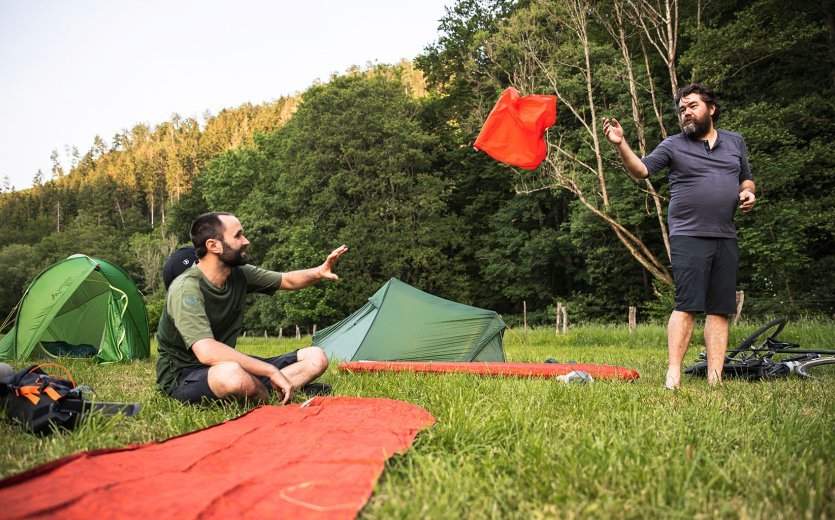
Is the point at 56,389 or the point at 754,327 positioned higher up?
the point at 56,389

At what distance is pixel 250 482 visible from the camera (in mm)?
1492

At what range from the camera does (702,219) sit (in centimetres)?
355

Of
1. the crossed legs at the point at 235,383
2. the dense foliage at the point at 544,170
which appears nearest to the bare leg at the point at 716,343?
the crossed legs at the point at 235,383

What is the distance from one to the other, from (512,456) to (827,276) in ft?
51.8

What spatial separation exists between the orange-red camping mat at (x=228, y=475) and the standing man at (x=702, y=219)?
225 cm

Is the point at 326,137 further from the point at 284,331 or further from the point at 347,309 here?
→ the point at 284,331

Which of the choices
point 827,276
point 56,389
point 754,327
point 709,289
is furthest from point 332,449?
point 827,276

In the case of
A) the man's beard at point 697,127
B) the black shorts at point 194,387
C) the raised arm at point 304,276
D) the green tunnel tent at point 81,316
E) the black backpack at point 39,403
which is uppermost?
the man's beard at point 697,127

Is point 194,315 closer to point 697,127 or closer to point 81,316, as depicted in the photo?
point 697,127

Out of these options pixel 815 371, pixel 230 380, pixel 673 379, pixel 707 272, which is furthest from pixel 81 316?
pixel 815 371

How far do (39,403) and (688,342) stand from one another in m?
3.68

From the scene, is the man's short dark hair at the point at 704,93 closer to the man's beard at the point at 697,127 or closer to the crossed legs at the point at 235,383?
the man's beard at the point at 697,127

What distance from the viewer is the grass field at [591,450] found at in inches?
54.5

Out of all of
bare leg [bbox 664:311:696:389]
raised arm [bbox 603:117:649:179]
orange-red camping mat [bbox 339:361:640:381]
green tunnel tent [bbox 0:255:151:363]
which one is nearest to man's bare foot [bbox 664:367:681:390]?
bare leg [bbox 664:311:696:389]
